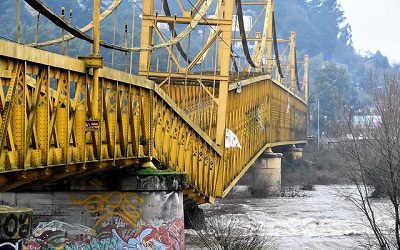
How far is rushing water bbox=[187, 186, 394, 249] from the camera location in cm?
3853

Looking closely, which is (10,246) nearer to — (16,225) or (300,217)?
(16,225)

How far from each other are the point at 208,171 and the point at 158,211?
397 inches

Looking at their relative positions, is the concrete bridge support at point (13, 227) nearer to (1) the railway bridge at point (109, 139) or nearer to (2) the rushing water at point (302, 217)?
(1) the railway bridge at point (109, 139)

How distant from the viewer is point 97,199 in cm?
2358

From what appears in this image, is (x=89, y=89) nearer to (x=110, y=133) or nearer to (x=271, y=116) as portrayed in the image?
(x=110, y=133)

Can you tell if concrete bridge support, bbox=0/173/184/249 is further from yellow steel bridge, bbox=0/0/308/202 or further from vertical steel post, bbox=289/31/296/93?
vertical steel post, bbox=289/31/296/93

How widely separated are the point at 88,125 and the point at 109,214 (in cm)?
556

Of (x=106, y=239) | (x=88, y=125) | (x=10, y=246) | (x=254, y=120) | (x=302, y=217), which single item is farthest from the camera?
(x=254, y=120)

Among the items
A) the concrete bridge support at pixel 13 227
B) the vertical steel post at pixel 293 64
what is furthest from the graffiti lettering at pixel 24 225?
the vertical steel post at pixel 293 64

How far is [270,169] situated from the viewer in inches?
2687

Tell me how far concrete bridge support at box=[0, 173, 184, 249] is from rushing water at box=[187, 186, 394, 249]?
8.66 metres

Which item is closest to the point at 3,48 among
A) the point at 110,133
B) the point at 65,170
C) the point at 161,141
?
the point at 65,170

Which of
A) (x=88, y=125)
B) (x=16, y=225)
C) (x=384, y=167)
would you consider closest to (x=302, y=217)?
(x=384, y=167)

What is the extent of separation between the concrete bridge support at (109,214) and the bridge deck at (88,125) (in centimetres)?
84
